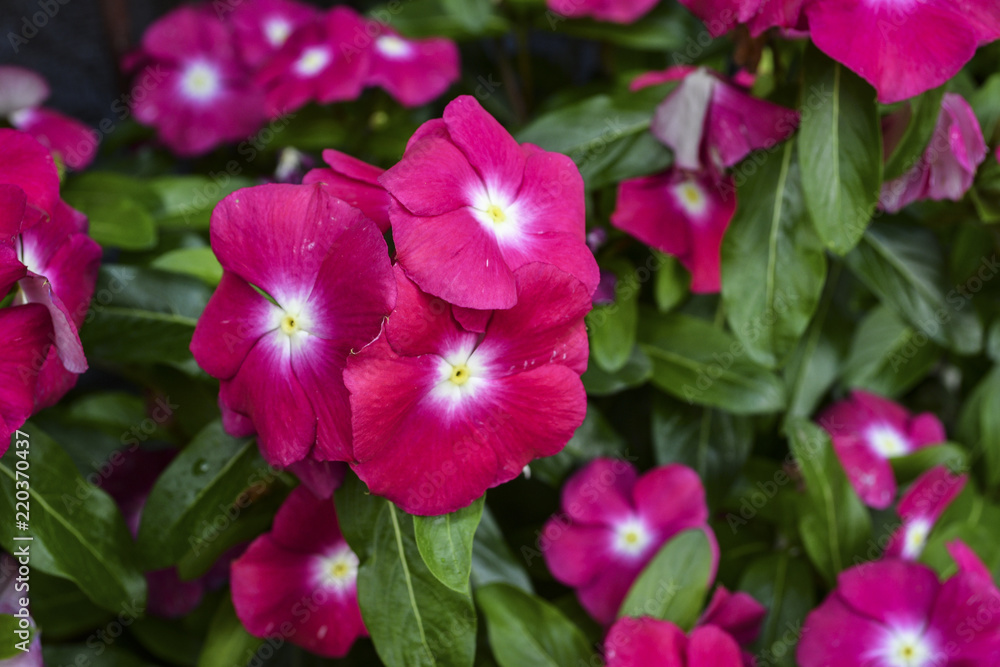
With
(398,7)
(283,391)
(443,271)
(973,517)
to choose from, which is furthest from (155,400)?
(973,517)

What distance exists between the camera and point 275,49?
1.16 m

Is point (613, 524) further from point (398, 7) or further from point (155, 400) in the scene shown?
point (398, 7)

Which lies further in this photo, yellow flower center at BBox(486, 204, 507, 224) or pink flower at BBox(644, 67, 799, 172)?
pink flower at BBox(644, 67, 799, 172)

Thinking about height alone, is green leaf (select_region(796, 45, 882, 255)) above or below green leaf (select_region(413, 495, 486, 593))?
above

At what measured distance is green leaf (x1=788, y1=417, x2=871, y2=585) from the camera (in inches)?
33.4

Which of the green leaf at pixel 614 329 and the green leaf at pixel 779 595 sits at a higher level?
the green leaf at pixel 614 329

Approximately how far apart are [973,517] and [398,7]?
96 centimetres

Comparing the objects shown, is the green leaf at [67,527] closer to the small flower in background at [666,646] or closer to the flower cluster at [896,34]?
the small flower in background at [666,646]

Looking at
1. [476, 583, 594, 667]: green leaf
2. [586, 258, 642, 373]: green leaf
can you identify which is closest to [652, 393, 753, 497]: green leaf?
[586, 258, 642, 373]: green leaf

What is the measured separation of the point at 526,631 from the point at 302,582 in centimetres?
20

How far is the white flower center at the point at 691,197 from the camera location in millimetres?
839

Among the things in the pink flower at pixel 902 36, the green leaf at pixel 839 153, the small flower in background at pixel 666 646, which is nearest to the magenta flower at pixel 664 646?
the small flower in background at pixel 666 646

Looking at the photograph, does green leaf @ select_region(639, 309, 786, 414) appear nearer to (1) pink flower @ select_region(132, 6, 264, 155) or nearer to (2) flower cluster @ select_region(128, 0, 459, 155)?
(2) flower cluster @ select_region(128, 0, 459, 155)

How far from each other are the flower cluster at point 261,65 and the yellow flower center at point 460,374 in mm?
536
